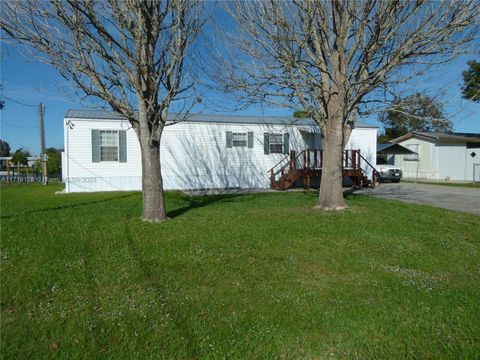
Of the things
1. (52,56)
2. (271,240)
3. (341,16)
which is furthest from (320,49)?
(52,56)

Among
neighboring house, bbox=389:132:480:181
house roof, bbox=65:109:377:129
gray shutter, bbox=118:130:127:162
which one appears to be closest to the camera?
house roof, bbox=65:109:377:129

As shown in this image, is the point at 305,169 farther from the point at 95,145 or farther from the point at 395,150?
the point at 395,150

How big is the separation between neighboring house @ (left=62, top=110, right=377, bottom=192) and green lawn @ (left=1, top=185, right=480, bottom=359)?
809 cm

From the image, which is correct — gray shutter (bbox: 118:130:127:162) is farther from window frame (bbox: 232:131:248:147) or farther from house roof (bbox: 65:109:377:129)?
window frame (bbox: 232:131:248:147)

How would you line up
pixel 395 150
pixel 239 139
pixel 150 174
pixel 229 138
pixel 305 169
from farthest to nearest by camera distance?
1. pixel 395 150
2. pixel 239 139
3. pixel 229 138
4. pixel 305 169
5. pixel 150 174

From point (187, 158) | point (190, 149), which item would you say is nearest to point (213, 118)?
point (190, 149)

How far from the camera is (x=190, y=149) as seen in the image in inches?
642

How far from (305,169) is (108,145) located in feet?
27.7

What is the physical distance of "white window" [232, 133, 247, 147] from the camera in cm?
1691

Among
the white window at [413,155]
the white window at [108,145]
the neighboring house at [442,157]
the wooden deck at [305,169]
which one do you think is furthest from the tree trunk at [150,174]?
the white window at [413,155]

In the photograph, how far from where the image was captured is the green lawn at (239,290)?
2793 mm

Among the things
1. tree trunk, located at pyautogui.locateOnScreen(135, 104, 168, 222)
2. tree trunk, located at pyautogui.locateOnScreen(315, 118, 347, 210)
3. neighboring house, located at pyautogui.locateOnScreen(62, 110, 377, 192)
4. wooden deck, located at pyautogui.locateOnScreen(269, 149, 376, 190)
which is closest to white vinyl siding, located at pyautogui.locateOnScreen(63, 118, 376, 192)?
neighboring house, located at pyautogui.locateOnScreen(62, 110, 377, 192)

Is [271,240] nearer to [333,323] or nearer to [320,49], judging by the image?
[333,323]

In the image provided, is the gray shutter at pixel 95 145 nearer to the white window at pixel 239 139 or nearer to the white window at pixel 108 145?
the white window at pixel 108 145
